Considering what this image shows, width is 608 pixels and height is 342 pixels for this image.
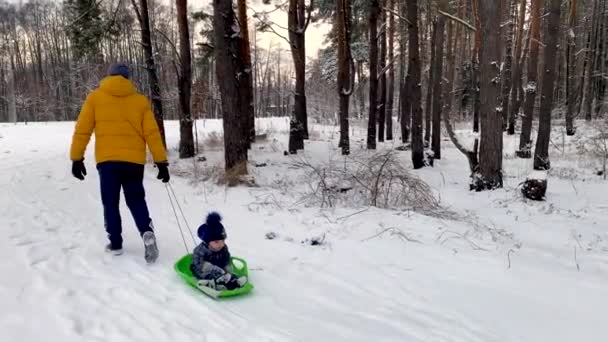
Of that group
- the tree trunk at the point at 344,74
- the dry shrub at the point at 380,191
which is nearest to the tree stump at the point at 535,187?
the dry shrub at the point at 380,191

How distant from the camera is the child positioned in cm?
379

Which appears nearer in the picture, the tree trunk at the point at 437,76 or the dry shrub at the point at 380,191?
the dry shrub at the point at 380,191

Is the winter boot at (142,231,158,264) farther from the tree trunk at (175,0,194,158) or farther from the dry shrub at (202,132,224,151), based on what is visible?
the dry shrub at (202,132,224,151)

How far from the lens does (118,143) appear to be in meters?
4.40

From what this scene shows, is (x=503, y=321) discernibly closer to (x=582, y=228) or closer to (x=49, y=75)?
(x=582, y=228)

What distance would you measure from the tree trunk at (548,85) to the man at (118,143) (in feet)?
35.4

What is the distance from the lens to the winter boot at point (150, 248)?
4.39m

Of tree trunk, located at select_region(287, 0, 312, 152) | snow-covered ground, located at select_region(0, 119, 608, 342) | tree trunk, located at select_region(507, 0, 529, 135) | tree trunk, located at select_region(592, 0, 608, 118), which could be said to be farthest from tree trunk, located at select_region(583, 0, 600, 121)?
snow-covered ground, located at select_region(0, 119, 608, 342)

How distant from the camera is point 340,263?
4.76 meters

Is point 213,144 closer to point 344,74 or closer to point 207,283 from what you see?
point 344,74

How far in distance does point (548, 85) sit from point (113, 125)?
11710mm

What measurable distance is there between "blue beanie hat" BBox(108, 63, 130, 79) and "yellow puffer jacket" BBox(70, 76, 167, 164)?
55 millimetres

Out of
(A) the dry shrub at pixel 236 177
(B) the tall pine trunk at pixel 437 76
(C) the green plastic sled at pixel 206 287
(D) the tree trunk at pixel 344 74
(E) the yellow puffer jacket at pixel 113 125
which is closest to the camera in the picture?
(C) the green plastic sled at pixel 206 287

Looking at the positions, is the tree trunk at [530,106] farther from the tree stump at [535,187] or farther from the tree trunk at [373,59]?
the tree stump at [535,187]
